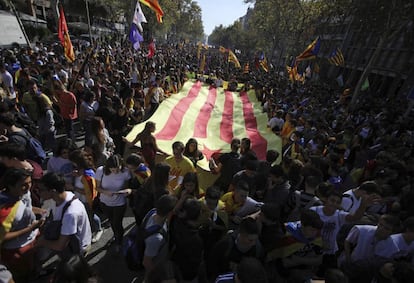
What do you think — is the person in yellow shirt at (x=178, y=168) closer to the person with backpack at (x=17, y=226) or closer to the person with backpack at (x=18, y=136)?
the person with backpack at (x=18, y=136)

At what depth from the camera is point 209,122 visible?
8.62 meters

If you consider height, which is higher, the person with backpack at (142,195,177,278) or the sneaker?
the person with backpack at (142,195,177,278)

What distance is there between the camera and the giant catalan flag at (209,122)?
6.97m

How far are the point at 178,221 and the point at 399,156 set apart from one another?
5.42m

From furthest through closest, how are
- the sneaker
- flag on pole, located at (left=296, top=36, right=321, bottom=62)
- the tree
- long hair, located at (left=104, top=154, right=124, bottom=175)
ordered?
the tree, flag on pole, located at (left=296, top=36, right=321, bottom=62), the sneaker, long hair, located at (left=104, top=154, right=124, bottom=175)

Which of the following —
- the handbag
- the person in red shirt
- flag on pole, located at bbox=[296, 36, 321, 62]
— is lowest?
the person in red shirt

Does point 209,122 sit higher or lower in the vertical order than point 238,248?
lower

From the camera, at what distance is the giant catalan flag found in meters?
6.97

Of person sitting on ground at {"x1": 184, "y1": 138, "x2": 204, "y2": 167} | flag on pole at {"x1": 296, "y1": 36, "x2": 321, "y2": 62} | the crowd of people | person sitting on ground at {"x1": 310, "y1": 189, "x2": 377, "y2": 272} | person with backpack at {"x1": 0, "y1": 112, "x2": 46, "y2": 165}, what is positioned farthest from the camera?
flag on pole at {"x1": 296, "y1": 36, "x2": 321, "y2": 62}

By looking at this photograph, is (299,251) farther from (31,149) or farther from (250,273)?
(31,149)

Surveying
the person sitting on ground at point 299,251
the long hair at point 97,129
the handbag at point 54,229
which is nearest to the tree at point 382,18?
the long hair at point 97,129

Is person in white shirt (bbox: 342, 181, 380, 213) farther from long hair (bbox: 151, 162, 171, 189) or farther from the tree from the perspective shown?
the tree

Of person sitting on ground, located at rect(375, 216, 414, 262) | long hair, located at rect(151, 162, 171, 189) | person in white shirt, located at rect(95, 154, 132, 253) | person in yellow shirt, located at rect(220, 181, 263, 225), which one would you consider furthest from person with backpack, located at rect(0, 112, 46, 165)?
person sitting on ground, located at rect(375, 216, 414, 262)

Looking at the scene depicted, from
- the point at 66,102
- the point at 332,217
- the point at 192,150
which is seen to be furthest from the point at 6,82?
the point at 332,217
